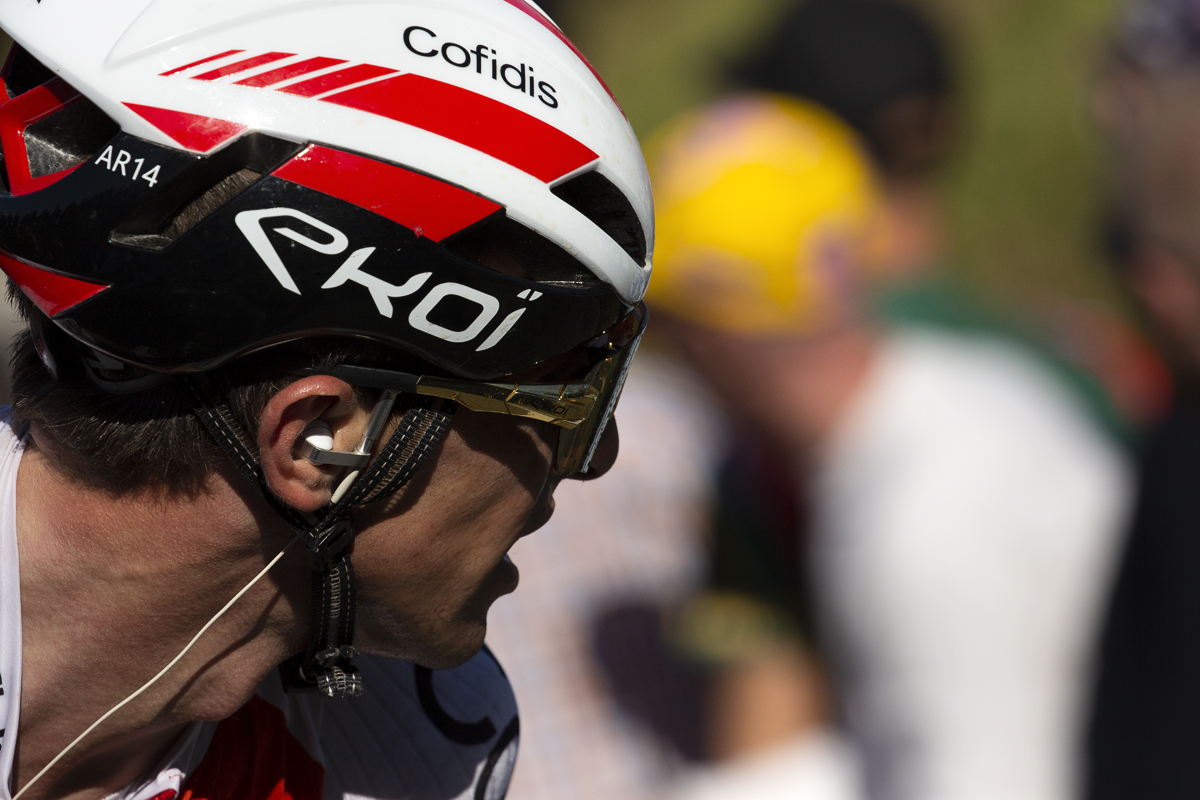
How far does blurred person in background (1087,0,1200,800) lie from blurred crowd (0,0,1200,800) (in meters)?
0.01

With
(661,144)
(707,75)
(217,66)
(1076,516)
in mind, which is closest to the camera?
(217,66)

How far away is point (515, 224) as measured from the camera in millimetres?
1820

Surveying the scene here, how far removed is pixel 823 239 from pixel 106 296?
3861 millimetres

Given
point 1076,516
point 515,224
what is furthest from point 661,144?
point 515,224

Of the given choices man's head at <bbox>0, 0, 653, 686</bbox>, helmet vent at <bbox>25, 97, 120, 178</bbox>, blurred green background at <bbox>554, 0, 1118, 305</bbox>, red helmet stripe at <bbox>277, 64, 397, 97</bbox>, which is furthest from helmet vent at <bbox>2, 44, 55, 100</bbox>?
blurred green background at <bbox>554, 0, 1118, 305</bbox>

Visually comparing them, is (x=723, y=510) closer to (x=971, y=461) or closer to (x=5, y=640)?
(x=971, y=461)

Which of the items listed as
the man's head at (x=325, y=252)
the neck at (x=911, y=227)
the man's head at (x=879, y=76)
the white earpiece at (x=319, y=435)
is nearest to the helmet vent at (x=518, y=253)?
the man's head at (x=325, y=252)

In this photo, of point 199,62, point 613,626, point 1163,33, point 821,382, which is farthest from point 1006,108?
point 199,62

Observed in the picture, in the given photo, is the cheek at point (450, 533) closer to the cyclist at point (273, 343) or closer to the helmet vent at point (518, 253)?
the cyclist at point (273, 343)

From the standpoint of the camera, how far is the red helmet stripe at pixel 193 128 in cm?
165

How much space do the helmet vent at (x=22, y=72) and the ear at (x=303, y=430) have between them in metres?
0.65

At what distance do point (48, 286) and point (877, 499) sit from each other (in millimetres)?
3471

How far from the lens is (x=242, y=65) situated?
1.68 metres

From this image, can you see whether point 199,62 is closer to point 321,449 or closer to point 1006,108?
point 321,449
